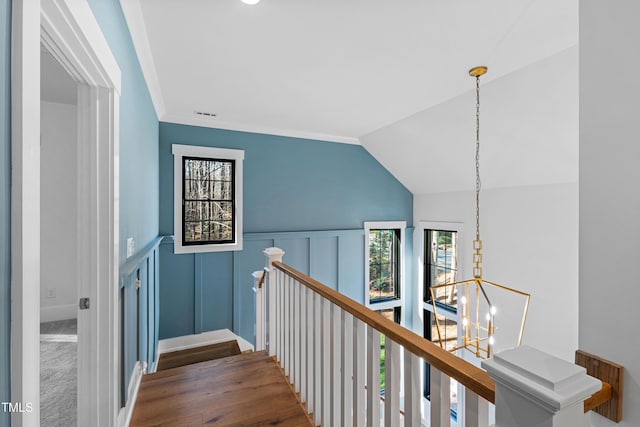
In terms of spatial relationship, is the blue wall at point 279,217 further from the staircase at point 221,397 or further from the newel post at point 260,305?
the staircase at point 221,397

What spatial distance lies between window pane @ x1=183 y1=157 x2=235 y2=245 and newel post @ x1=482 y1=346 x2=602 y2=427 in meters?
3.87

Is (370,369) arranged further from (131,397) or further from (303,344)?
(131,397)

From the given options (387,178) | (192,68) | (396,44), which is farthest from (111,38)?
(387,178)

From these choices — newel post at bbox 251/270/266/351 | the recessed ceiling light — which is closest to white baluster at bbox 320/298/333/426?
newel post at bbox 251/270/266/351

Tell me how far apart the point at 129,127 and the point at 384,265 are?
4.57 m

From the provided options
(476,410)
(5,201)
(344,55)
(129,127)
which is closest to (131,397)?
(129,127)

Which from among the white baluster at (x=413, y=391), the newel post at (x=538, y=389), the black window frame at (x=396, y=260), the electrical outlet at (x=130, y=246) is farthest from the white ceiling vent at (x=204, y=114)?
the newel post at (x=538, y=389)

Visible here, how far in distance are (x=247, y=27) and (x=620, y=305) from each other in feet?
7.78

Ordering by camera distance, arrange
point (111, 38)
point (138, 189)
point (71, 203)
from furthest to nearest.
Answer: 1. point (71, 203)
2. point (138, 189)
3. point (111, 38)

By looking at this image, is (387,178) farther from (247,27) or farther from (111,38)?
(111,38)

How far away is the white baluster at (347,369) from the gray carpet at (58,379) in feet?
4.97

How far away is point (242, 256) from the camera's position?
4145 mm

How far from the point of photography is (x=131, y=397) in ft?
6.12

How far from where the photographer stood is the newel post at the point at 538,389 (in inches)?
22.0
